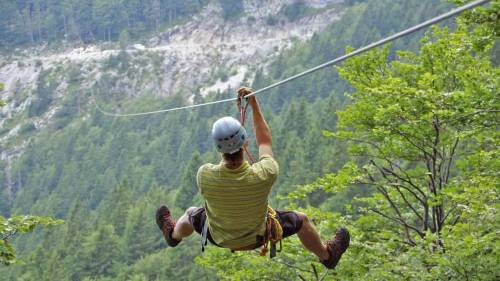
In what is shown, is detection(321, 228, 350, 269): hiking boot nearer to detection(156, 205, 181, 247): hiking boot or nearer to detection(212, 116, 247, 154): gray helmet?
detection(156, 205, 181, 247): hiking boot

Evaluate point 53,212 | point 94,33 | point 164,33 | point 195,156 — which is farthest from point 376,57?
point 94,33

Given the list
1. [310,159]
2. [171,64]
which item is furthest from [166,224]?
[171,64]

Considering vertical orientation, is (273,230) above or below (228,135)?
below

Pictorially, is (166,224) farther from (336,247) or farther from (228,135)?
(228,135)

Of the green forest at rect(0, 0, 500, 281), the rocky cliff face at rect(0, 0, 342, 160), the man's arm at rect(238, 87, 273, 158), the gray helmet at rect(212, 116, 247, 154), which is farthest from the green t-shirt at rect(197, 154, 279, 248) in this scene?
the rocky cliff face at rect(0, 0, 342, 160)

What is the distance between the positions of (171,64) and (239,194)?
161 m

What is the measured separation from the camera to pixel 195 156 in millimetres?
79875

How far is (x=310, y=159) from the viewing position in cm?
6994

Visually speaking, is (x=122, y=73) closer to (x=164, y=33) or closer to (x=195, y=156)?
(x=164, y=33)

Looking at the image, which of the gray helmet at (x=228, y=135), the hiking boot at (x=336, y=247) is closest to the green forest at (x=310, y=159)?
the hiking boot at (x=336, y=247)

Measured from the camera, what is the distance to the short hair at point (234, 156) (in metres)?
5.19

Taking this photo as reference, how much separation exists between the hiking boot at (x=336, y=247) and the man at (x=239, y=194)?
0.60 feet

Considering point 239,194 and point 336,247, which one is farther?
point 336,247

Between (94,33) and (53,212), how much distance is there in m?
95.6
